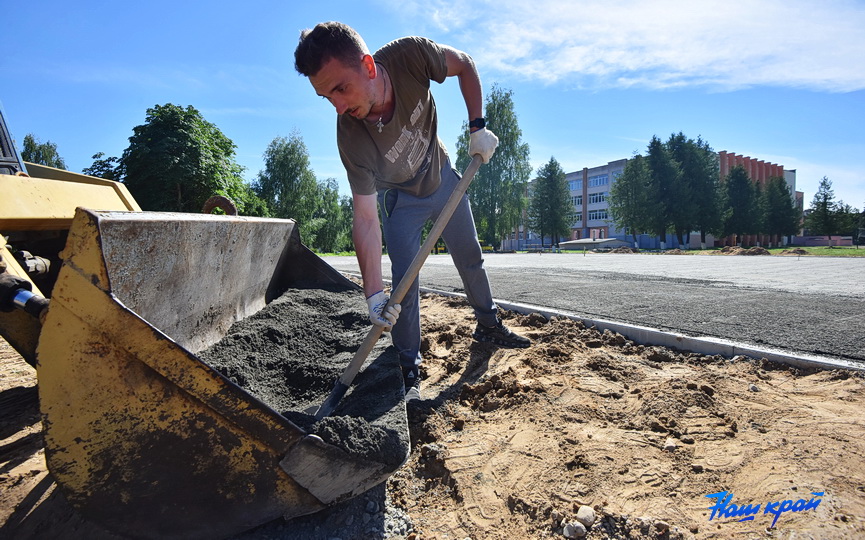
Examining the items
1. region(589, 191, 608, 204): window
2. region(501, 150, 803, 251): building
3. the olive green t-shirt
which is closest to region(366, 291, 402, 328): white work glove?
the olive green t-shirt

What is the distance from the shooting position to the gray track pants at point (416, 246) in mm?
2818

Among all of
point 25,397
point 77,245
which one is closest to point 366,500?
point 77,245

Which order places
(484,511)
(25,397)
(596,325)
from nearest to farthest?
1. (484,511)
2. (25,397)
3. (596,325)

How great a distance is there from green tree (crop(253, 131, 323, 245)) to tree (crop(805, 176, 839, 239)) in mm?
51345

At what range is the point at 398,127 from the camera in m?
2.69

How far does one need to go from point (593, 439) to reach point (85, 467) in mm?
1849

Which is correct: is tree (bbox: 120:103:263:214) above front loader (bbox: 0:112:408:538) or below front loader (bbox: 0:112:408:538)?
above

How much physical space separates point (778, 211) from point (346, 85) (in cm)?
5987

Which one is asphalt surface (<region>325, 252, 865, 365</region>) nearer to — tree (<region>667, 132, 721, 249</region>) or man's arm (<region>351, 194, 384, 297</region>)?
man's arm (<region>351, 194, 384, 297</region>)

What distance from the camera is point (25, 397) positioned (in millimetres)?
2902

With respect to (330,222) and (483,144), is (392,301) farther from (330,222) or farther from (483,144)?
(330,222)

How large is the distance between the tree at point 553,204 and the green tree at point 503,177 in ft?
31.9

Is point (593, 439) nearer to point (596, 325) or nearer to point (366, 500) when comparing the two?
point (366, 500)

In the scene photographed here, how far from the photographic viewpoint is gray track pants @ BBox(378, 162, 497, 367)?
9.25 feet
